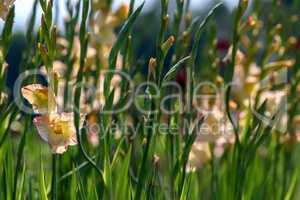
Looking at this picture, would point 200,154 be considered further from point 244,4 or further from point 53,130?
point 53,130

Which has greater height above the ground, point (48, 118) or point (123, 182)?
point (48, 118)

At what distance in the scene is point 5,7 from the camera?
3.37 ft

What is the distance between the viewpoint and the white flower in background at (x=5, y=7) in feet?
3.34

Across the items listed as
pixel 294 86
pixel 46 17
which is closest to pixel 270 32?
pixel 294 86

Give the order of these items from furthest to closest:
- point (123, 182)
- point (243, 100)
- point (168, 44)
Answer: point (243, 100) → point (123, 182) → point (168, 44)

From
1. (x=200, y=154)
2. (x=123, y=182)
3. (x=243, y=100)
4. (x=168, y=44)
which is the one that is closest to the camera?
(x=168, y=44)

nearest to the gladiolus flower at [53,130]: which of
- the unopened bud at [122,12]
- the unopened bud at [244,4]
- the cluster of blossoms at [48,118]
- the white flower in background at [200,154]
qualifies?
the cluster of blossoms at [48,118]

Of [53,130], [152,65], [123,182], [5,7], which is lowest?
[123,182]

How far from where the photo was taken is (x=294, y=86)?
1564 mm

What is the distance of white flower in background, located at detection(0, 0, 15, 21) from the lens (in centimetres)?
102

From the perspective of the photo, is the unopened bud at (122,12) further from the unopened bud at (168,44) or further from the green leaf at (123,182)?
the unopened bud at (168,44)

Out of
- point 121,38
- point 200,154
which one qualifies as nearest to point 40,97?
point 121,38

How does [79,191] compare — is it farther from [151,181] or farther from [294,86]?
[294,86]

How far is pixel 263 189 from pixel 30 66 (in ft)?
2.19
